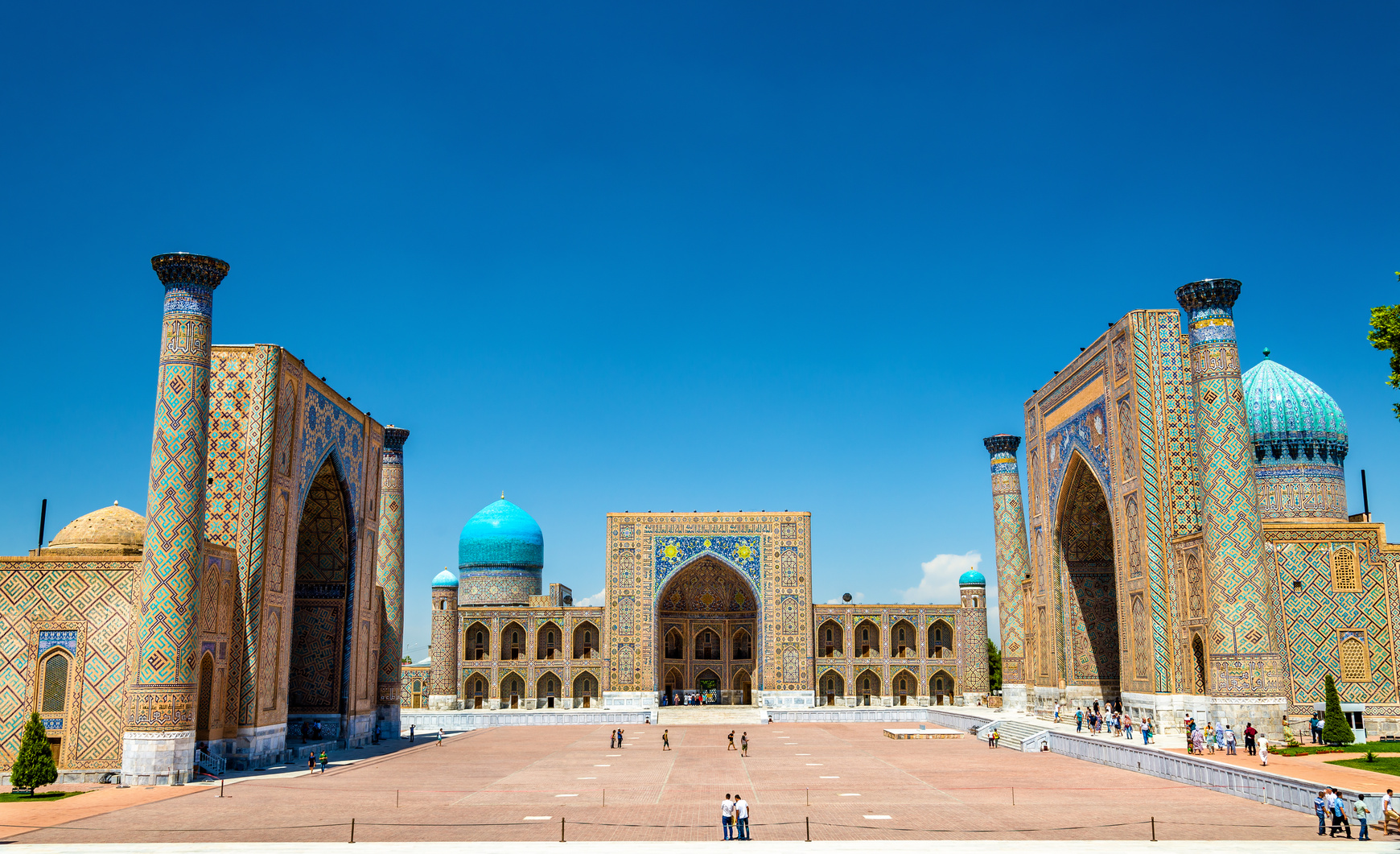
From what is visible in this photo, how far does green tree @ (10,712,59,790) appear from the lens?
16922 millimetres

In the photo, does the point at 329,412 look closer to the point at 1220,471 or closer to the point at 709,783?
the point at 709,783

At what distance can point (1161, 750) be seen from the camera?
1912 cm

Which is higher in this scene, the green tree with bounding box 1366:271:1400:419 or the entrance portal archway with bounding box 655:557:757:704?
the green tree with bounding box 1366:271:1400:419

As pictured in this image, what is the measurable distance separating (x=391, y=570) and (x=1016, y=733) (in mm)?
16858

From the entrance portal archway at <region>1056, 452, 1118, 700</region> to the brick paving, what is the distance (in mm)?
4758

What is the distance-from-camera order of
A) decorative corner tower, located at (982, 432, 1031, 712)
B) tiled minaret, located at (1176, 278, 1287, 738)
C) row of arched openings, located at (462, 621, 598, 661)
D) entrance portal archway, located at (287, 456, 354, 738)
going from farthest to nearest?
row of arched openings, located at (462, 621, 598, 661)
decorative corner tower, located at (982, 432, 1031, 712)
entrance portal archway, located at (287, 456, 354, 738)
tiled minaret, located at (1176, 278, 1287, 738)

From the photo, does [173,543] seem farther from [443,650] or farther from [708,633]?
[708,633]

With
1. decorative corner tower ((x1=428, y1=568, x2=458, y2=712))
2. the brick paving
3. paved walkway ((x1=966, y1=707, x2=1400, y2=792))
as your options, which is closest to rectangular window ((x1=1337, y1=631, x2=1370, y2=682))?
paved walkway ((x1=966, y1=707, x2=1400, y2=792))

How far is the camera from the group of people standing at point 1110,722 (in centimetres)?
2219

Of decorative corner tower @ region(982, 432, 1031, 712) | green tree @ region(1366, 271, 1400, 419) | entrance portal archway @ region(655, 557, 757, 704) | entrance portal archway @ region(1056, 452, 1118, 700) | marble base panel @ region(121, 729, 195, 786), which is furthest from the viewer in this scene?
entrance portal archway @ region(655, 557, 757, 704)

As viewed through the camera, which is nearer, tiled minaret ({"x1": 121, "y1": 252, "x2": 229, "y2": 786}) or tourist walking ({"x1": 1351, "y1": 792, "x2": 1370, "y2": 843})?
tourist walking ({"x1": 1351, "y1": 792, "x2": 1370, "y2": 843})

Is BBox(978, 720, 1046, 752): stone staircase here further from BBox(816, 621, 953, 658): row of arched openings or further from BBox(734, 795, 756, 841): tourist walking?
BBox(816, 621, 953, 658): row of arched openings

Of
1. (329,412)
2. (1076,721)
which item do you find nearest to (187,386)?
(329,412)

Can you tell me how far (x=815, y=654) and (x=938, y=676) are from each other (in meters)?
5.12
